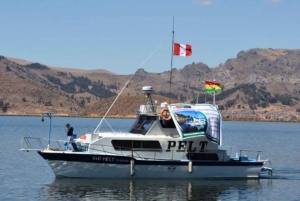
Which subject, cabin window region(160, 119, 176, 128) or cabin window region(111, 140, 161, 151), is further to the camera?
cabin window region(160, 119, 176, 128)

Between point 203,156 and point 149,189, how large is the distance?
5.05m

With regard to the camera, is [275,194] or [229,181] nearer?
[275,194]

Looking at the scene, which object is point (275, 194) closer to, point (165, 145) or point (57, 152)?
point (165, 145)

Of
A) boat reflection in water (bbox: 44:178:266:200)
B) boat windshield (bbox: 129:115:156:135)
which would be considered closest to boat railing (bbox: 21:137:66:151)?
boat reflection in water (bbox: 44:178:266:200)

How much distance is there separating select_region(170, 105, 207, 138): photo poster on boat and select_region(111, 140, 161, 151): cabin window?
6.18 feet

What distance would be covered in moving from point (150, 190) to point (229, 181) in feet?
22.0

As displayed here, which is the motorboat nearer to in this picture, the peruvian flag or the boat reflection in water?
the boat reflection in water

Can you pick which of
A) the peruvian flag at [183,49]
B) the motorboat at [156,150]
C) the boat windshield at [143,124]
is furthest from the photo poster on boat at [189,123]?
the peruvian flag at [183,49]

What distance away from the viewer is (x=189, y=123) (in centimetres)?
4134

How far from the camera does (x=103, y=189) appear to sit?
3828 centimetres

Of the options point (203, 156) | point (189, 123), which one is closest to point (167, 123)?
point (189, 123)

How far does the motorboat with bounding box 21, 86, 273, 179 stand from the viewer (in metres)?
40.3

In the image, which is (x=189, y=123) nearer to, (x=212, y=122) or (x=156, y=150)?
(x=212, y=122)

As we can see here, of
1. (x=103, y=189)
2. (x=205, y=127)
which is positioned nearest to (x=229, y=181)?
(x=205, y=127)
